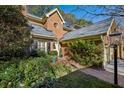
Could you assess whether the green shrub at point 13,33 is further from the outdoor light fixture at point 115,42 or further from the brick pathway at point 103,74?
the outdoor light fixture at point 115,42

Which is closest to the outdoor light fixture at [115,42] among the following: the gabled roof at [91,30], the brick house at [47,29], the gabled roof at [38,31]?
the gabled roof at [91,30]

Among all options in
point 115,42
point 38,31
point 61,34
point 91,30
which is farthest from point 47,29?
point 115,42

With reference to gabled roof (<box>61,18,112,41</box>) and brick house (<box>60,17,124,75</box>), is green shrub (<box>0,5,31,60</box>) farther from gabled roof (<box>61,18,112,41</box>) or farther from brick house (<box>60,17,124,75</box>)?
brick house (<box>60,17,124,75</box>)

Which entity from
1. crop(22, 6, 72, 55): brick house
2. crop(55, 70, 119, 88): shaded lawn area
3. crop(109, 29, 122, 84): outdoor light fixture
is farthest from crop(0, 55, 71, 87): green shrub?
crop(109, 29, 122, 84): outdoor light fixture

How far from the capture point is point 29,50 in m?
4.03

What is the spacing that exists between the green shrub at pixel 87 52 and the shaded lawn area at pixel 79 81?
235mm

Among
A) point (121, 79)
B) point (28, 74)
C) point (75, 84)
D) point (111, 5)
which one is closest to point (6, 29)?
point (28, 74)

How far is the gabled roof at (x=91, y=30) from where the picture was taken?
382 cm

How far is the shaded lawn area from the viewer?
382cm

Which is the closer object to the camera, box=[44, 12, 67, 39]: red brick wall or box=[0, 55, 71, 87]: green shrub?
box=[0, 55, 71, 87]: green shrub

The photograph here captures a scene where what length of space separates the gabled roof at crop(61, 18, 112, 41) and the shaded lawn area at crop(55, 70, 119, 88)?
2.15ft

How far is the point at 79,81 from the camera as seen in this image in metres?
3.91
